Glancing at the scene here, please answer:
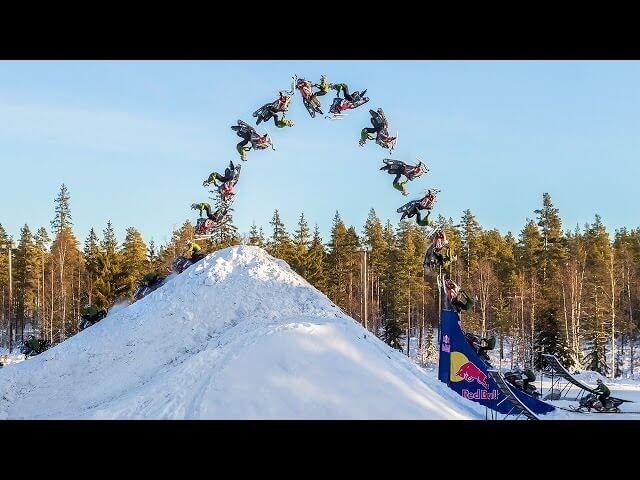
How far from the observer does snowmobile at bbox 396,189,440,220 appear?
17250 mm

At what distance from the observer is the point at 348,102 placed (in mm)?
16297

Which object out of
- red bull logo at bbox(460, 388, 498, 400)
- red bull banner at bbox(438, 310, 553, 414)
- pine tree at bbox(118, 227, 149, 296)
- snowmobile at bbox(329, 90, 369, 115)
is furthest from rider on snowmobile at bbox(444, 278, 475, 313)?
pine tree at bbox(118, 227, 149, 296)

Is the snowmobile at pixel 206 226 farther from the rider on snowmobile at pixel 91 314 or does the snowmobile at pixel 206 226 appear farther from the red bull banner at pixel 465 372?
the red bull banner at pixel 465 372

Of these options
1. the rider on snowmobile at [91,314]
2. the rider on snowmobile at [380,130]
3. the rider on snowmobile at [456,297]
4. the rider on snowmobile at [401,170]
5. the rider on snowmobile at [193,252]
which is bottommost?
the rider on snowmobile at [91,314]

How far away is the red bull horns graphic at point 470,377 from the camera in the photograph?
16.0m

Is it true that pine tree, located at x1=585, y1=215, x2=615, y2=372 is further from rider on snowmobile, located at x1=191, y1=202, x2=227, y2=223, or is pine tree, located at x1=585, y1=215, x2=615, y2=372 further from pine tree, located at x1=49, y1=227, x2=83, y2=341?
pine tree, located at x1=49, y1=227, x2=83, y2=341

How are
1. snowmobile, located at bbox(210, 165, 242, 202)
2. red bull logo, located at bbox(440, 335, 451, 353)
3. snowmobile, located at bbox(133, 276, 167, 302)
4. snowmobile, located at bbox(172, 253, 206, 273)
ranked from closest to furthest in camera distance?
red bull logo, located at bbox(440, 335, 451, 353)
snowmobile, located at bbox(210, 165, 242, 202)
snowmobile, located at bbox(133, 276, 167, 302)
snowmobile, located at bbox(172, 253, 206, 273)

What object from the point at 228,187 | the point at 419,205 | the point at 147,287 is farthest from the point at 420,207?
the point at 147,287

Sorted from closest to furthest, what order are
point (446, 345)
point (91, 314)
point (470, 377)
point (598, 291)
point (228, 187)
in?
point (470, 377), point (446, 345), point (228, 187), point (91, 314), point (598, 291)

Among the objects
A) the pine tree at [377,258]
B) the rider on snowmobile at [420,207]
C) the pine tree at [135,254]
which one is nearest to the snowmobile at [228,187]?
the rider on snowmobile at [420,207]

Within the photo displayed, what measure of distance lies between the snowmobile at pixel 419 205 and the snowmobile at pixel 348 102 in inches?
124

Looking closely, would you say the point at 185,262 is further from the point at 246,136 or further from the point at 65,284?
the point at 65,284

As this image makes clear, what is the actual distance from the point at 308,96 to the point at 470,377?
28.3 ft
